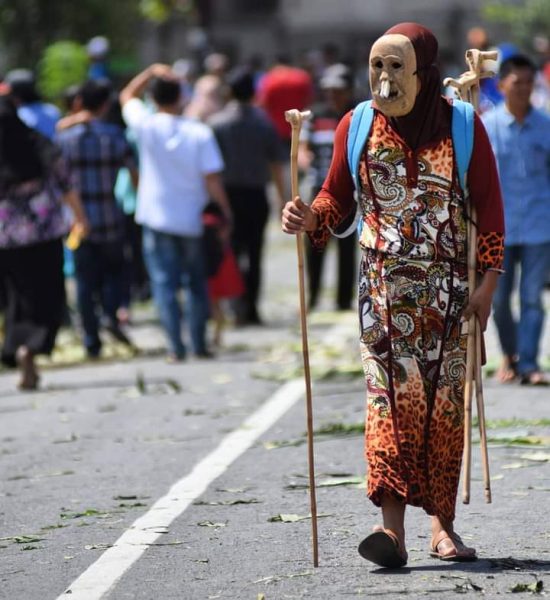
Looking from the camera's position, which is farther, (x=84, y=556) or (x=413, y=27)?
(x=84, y=556)

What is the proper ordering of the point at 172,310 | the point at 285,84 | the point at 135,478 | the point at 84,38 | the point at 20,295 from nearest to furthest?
the point at 135,478 < the point at 20,295 < the point at 172,310 < the point at 285,84 < the point at 84,38

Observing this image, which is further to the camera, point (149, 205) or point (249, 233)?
point (249, 233)

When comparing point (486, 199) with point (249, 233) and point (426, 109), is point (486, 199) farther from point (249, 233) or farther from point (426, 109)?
point (249, 233)

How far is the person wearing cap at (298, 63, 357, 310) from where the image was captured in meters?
16.3

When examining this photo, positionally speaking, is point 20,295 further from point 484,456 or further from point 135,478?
point 484,456

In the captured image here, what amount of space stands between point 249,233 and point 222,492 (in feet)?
27.8

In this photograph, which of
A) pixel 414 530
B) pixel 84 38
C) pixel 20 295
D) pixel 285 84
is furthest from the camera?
pixel 84 38

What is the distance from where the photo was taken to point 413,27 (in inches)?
260

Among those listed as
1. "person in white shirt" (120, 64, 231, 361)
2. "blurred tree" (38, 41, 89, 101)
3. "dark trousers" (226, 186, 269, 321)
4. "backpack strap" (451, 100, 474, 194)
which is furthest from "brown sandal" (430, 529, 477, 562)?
"blurred tree" (38, 41, 89, 101)

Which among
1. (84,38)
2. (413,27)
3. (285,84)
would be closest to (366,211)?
(413,27)

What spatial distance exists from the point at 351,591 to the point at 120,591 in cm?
83

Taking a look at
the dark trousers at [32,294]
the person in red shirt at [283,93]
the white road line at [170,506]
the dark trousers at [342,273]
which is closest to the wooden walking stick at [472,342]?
the white road line at [170,506]

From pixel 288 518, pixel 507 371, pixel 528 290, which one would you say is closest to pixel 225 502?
pixel 288 518

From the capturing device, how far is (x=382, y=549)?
6.50 metres
